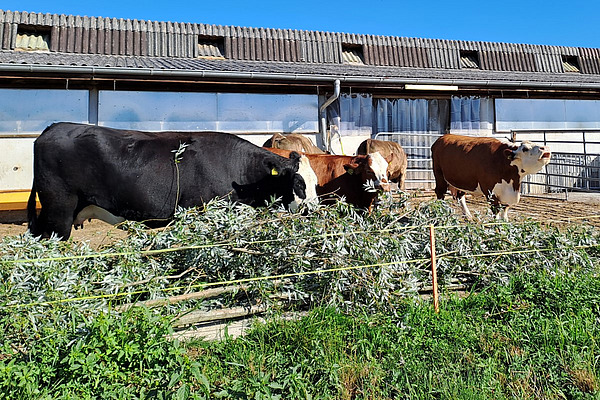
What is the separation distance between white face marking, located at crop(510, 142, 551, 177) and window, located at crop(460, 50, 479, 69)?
10.6 meters

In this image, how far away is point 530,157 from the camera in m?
7.33

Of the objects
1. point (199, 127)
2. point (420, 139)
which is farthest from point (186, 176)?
point (420, 139)

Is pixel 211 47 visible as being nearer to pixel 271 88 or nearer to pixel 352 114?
pixel 271 88

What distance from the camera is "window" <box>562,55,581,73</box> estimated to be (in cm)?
1851

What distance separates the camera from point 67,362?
2840 mm

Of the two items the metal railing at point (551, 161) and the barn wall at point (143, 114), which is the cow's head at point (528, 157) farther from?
the barn wall at point (143, 114)

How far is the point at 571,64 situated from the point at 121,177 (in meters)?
18.6

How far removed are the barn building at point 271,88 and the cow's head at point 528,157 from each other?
4.27 m

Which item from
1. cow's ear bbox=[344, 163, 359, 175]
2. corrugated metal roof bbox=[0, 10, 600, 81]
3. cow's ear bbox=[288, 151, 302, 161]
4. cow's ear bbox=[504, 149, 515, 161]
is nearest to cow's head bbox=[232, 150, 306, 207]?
cow's ear bbox=[288, 151, 302, 161]

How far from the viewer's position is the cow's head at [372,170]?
6321 millimetres

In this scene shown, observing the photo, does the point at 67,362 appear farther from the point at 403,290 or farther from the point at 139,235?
the point at 403,290

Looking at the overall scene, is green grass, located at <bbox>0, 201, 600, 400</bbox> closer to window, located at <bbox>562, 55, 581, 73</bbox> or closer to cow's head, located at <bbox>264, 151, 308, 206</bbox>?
cow's head, located at <bbox>264, 151, 308, 206</bbox>

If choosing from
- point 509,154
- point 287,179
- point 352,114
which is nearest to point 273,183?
point 287,179

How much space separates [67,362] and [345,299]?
7.18 ft
